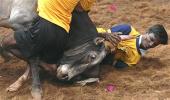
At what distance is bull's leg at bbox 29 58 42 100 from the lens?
582 centimetres

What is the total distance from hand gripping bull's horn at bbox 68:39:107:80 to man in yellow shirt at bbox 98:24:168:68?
0.88ft

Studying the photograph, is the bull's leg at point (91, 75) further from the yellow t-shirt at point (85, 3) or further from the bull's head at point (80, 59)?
the yellow t-shirt at point (85, 3)

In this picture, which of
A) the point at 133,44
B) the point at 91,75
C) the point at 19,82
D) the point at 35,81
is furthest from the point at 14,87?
the point at 133,44

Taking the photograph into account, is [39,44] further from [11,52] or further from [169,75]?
[169,75]

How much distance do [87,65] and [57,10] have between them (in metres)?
0.79

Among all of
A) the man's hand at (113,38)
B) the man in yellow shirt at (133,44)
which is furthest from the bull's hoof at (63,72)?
the man in yellow shirt at (133,44)

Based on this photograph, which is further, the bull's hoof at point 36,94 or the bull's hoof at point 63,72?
the bull's hoof at point 63,72

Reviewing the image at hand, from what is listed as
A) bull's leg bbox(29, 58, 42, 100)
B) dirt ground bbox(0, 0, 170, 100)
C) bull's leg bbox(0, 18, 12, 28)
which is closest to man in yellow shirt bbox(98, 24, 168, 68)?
dirt ground bbox(0, 0, 170, 100)

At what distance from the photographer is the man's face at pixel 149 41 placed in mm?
6574

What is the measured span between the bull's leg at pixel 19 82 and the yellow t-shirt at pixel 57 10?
0.72 m

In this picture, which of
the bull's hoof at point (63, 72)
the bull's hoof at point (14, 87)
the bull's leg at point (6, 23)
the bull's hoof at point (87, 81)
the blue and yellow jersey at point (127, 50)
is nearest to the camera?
the bull's hoof at point (14, 87)

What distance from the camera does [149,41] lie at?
6.62 meters

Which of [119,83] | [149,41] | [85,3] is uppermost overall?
[85,3]

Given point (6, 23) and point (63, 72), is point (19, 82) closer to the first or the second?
point (63, 72)
